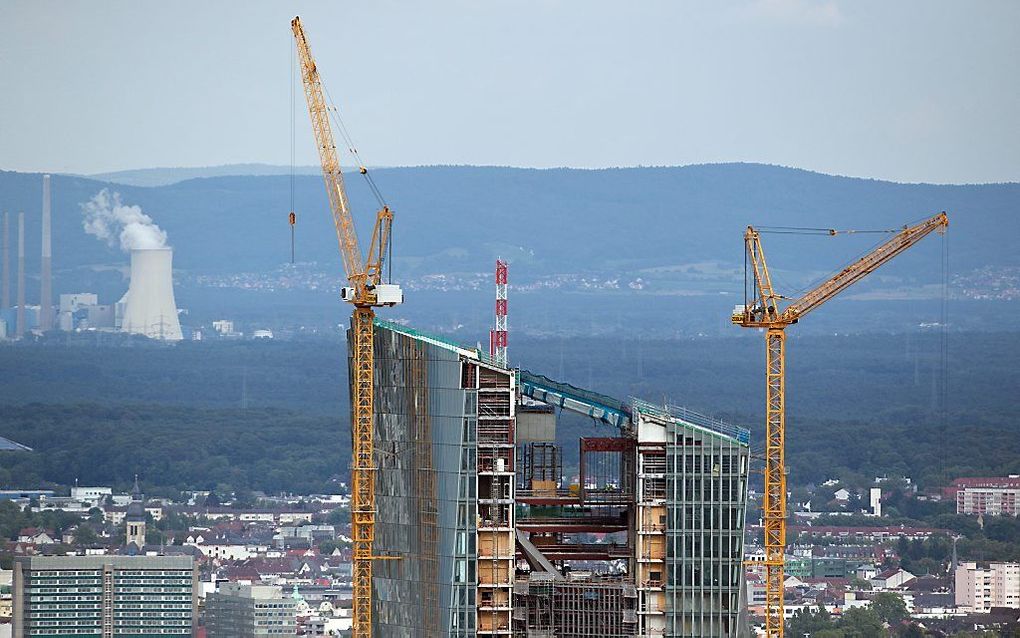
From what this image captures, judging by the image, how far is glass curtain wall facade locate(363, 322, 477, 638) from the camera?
12250 centimetres

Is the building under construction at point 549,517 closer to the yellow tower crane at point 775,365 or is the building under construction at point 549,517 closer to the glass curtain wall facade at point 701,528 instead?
the glass curtain wall facade at point 701,528

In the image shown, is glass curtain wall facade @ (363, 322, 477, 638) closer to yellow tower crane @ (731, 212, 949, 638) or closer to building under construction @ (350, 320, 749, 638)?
building under construction @ (350, 320, 749, 638)

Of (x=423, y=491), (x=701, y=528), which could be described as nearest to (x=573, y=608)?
(x=701, y=528)

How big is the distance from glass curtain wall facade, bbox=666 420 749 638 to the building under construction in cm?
4

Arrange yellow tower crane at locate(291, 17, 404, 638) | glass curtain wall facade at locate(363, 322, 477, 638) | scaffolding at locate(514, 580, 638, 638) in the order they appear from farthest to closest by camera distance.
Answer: yellow tower crane at locate(291, 17, 404, 638) → scaffolding at locate(514, 580, 638, 638) → glass curtain wall facade at locate(363, 322, 477, 638)

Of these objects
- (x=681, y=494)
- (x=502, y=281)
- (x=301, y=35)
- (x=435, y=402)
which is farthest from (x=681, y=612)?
(x=502, y=281)

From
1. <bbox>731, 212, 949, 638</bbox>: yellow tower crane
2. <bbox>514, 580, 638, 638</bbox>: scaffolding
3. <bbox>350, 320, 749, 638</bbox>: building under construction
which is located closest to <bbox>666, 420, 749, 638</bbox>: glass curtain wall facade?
<bbox>350, 320, 749, 638</bbox>: building under construction

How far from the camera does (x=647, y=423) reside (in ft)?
402

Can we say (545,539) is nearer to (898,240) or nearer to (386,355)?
(386,355)

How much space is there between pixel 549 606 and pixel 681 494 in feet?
27.1

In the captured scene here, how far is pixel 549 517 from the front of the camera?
127 meters

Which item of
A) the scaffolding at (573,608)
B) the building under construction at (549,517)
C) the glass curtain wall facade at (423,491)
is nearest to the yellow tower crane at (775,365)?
the building under construction at (549,517)

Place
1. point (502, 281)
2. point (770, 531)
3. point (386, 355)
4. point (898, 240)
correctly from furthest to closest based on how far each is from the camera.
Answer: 1. point (502, 281)
2. point (898, 240)
3. point (770, 531)
4. point (386, 355)

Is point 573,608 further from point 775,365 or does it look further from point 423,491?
point 775,365
